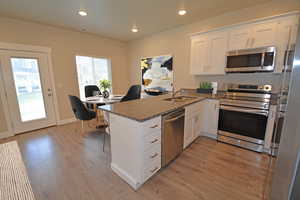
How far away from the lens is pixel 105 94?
11.6ft

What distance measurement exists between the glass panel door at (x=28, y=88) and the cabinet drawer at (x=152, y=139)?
365 centimetres

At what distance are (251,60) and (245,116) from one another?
3.46 ft

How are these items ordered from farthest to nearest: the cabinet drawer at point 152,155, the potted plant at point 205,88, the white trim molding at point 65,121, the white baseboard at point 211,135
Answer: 1. the white trim molding at point 65,121
2. the potted plant at point 205,88
3. the white baseboard at point 211,135
4. the cabinet drawer at point 152,155

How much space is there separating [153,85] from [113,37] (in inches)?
89.8

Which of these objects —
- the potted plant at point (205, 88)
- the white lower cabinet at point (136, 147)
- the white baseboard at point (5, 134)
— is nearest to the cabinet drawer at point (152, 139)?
the white lower cabinet at point (136, 147)

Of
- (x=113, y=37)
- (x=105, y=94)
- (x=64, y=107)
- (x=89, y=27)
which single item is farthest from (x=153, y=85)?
(x=64, y=107)

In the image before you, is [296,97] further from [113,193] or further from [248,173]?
[113,193]

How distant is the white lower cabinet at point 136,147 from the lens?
4.84 feet

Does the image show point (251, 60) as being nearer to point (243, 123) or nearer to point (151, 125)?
point (243, 123)

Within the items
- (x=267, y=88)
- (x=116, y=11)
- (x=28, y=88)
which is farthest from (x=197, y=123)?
(x=28, y=88)

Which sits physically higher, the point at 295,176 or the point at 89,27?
the point at 89,27

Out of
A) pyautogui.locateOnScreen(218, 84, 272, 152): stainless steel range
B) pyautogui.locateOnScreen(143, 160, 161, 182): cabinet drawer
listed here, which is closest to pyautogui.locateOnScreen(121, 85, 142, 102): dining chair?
pyautogui.locateOnScreen(143, 160, 161, 182): cabinet drawer

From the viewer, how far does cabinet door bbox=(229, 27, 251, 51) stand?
2435 mm

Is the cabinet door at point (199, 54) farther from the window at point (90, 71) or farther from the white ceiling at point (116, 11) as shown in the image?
the window at point (90, 71)
